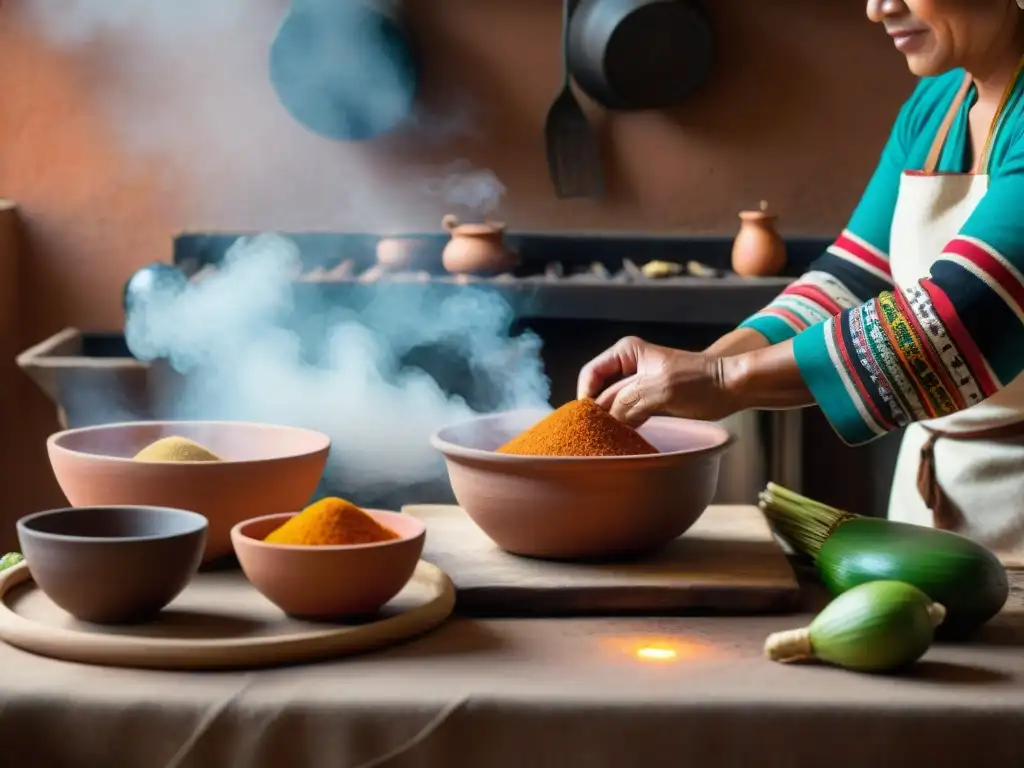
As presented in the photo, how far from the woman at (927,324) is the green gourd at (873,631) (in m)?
0.34

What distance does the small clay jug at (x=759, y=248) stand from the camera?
135 inches

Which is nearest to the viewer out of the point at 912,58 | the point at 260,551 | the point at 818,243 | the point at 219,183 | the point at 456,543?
the point at 260,551

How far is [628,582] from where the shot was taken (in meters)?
1.25

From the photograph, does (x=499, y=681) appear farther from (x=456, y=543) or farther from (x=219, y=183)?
(x=219, y=183)

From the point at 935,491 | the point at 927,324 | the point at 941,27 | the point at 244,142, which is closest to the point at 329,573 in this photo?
the point at 927,324

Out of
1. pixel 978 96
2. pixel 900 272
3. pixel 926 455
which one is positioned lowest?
pixel 926 455

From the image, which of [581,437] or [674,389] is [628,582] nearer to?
[581,437]

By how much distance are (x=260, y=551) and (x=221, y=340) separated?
2093 mm

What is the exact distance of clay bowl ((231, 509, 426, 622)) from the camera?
1.08 meters

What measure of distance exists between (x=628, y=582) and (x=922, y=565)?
28cm

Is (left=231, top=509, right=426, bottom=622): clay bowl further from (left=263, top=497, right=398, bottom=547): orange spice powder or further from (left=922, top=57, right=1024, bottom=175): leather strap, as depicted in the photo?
(left=922, top=57, right=1024, bottom=175): leather strap

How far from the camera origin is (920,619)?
105 centimetres

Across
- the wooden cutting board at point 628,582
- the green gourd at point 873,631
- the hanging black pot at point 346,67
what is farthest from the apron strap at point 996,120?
the hanging black pot at point 346,67

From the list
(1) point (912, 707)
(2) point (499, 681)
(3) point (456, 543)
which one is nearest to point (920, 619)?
(1) point (912, 707)
